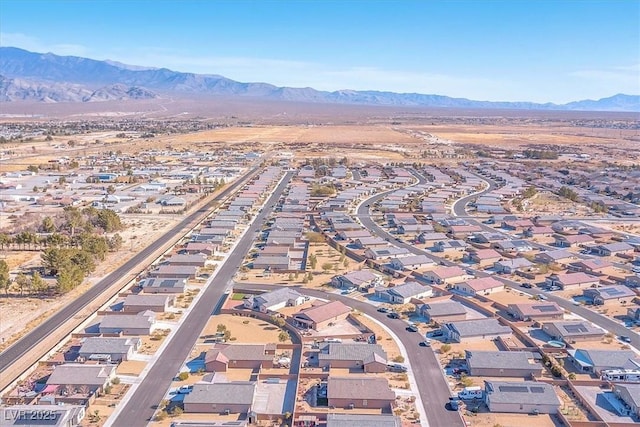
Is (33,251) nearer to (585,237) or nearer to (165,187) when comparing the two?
(165,187)

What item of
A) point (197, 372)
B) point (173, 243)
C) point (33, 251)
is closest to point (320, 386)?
point (197, 372)

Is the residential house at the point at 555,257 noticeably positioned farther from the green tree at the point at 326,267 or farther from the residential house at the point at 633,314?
the green tree at the point at 326,267

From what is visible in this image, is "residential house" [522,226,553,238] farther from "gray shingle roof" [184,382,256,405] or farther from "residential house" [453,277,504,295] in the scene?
"gray shingle roof" [184,382,256,405]

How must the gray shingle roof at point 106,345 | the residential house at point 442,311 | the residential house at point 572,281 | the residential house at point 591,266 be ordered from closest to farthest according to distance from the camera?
the gray shingle roof at point 106,345, the residential house at point 442,311, the residential house at point 572,281, the residential house at point 591,266

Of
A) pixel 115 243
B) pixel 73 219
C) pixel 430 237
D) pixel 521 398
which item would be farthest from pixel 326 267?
pixel 73 219

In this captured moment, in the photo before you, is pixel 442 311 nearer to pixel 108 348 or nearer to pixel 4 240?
pixel 108 348

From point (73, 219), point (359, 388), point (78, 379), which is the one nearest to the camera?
point (359, 388)

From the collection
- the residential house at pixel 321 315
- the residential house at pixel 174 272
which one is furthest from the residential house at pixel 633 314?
the residential house at pixel 174 272
